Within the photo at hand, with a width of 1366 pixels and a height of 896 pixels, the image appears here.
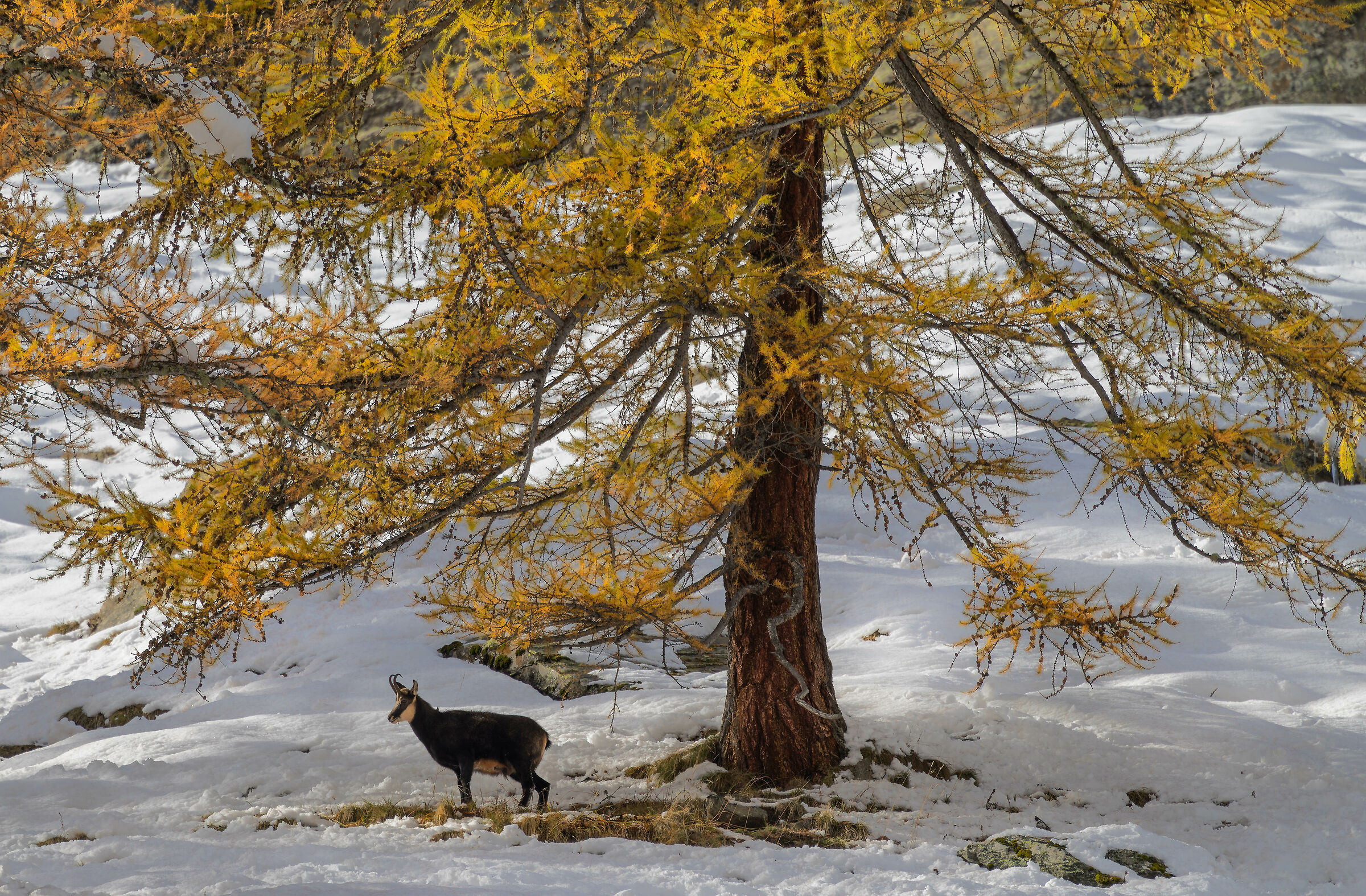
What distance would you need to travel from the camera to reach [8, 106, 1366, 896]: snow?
164 inches

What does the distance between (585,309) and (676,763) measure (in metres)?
3.51

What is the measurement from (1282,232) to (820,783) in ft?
52.7

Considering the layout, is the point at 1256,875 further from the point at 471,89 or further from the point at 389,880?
the point at 471,89

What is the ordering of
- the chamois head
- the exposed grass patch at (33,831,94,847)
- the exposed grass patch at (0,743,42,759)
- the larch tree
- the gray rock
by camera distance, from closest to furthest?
1. the larch tree
2. the exposed grass patch at (33,831,94,847)
3. the gray rock
4. the chamois head
5. the exposed grass patch at (0,743,42,759)

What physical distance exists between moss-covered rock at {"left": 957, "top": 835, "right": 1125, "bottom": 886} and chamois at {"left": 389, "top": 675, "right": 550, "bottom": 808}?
2.56 m

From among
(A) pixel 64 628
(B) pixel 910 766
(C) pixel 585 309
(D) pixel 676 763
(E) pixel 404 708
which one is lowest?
(B) pixel 910 766

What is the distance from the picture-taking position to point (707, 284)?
417 centimetres

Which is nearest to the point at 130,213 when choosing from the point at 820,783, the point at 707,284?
the point at 707,284

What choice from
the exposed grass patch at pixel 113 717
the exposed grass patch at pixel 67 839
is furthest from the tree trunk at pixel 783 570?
the exposed grass patch at pixel 113 717

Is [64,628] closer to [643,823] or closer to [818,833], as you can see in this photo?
[643,823]

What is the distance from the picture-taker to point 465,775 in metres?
5.68


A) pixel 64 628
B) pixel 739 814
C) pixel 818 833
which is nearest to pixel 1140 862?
pixel 818 833

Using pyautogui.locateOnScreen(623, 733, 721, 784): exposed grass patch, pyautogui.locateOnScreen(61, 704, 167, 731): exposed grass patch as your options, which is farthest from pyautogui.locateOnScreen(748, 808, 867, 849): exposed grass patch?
pyautogui.locateOnScreen(61, 704, 167, 731): exposed grass patch

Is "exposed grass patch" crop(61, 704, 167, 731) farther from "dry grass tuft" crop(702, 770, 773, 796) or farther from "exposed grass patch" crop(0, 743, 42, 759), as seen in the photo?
"dry grass tuft" crop(702, 770, 773, 796)
